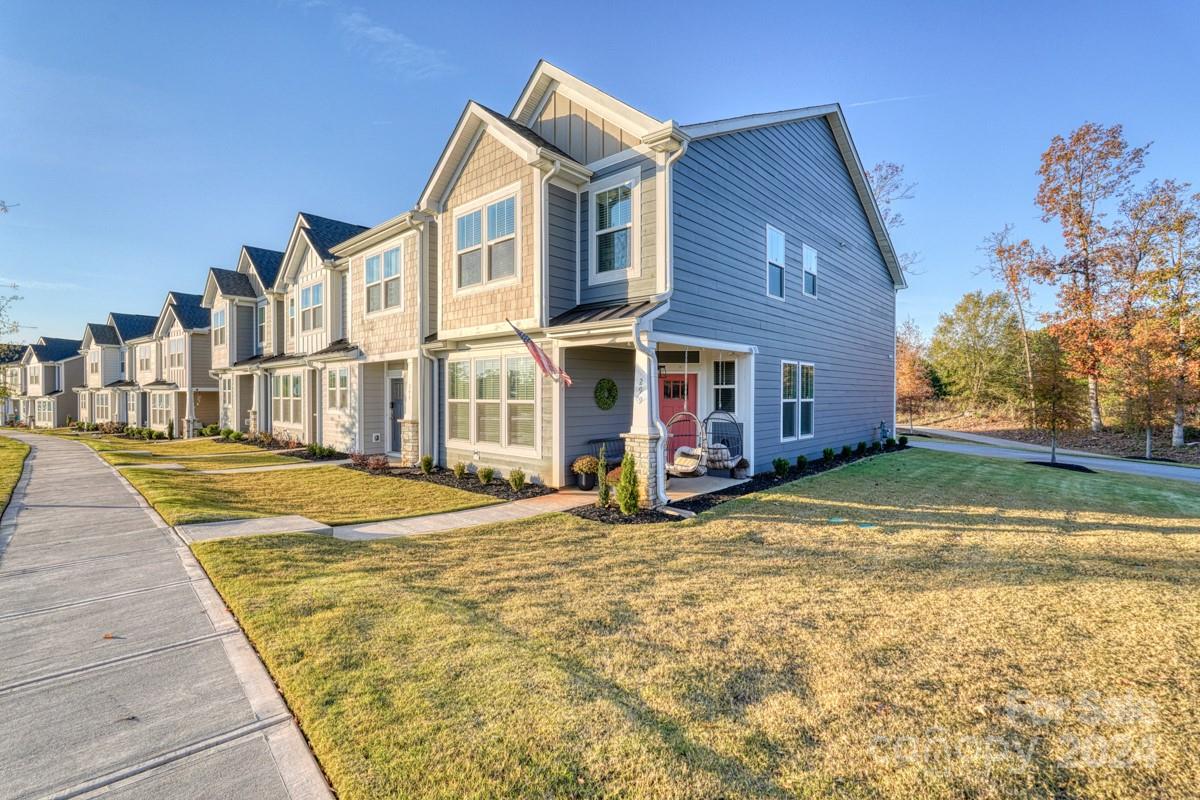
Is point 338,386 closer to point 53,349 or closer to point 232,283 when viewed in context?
point 232,283

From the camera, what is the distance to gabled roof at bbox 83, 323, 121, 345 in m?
37.0

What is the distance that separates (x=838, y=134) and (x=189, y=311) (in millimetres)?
32172

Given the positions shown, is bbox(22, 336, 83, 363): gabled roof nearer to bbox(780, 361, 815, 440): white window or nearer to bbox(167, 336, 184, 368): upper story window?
bbox(167, 336, 184, 368): upper story window

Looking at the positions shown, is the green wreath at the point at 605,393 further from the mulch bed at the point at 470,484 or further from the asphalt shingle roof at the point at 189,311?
the asphalt shingle roof at the point at 189,311

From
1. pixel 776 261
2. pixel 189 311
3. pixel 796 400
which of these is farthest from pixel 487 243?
pixel 189 311

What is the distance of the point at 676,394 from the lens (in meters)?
12.1

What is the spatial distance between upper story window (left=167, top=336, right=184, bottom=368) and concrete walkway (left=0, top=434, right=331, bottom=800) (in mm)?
26958

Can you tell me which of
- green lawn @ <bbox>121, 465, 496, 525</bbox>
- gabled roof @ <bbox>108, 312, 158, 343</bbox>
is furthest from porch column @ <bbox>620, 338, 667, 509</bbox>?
gabled roof @ <bbox>108, 312, 158, 343</bbox>

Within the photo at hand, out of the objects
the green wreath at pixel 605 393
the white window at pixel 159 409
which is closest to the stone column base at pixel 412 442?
the green wreath at pixel 605 393

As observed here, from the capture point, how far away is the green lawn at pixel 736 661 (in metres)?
2.35

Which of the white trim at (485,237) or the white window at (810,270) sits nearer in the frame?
the white trim at (485,237)

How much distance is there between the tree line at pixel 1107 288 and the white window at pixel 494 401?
48.0ft

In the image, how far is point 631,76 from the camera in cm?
1580

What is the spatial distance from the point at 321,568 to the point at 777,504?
6.67m
